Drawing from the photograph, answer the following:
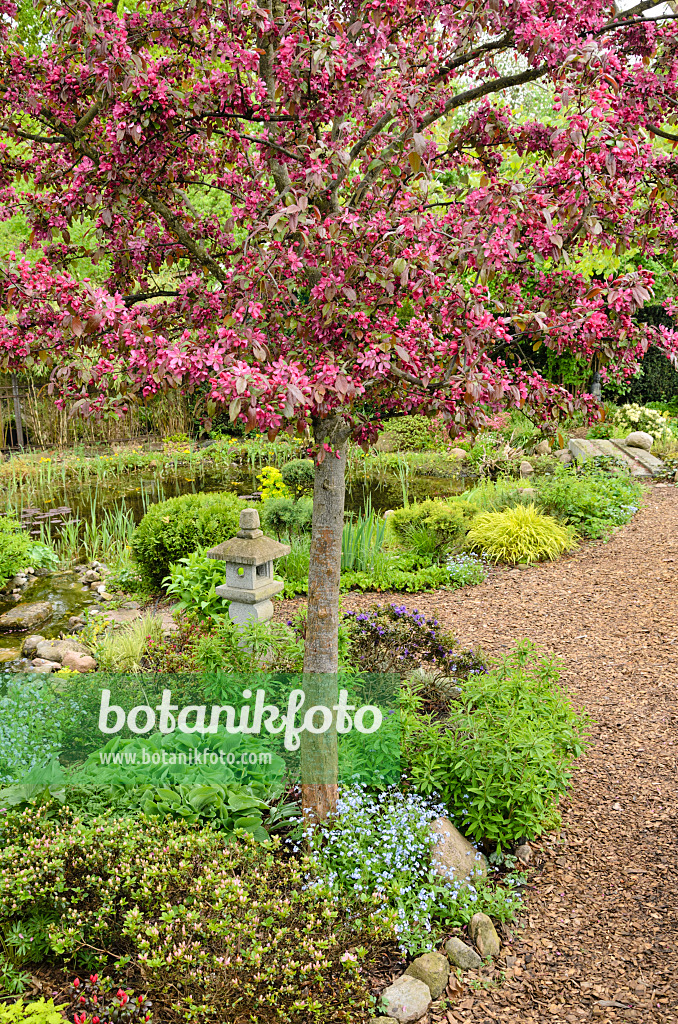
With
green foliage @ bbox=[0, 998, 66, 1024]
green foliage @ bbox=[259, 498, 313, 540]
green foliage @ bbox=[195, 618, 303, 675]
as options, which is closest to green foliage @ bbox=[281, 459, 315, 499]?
green foliage @ bbox=[259, 498, 313, 540]

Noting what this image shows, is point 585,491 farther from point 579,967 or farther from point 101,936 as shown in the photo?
point 101,936

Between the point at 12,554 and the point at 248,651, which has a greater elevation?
the point at 248,651

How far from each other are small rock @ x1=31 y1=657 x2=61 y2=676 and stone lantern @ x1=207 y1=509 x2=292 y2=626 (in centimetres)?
124

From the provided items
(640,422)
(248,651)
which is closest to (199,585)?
(248,651)

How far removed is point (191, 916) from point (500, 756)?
1.45m

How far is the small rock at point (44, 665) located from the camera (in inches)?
→ 189

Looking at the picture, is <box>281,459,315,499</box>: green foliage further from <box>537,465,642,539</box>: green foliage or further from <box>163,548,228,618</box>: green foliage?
<box>163,548,228,618</box>: green foliage

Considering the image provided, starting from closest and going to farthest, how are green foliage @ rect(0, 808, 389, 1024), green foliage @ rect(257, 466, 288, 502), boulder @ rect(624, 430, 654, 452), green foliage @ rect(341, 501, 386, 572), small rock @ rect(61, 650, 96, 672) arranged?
1. green foliage @ rect(0, 808, 389, 1024)
2. small rock @ rect(61, 650, 96, 672)
3. green foliage @ rect(341, 501, 386, 572)
4. green foliage @ rect(257, 466, 288, 502)
5. boulder @ rect(624, 430, 654, 452)

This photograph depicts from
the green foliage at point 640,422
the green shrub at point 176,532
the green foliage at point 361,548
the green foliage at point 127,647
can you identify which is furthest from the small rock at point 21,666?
the green foliage at point 640,422

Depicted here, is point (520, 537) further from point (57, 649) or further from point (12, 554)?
point (12, 554)

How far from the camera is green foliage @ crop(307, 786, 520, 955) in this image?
2613mm

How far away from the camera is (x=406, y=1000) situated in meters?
2.38

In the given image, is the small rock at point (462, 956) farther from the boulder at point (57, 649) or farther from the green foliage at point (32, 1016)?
the boulder at point (57, 649)

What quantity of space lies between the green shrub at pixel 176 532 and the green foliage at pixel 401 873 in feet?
11.0
